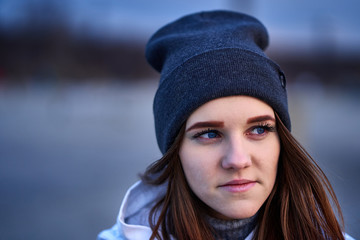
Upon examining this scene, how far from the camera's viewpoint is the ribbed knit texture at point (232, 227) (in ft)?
4.75

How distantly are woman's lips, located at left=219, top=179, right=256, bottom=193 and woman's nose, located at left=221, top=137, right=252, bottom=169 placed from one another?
0.21 ft

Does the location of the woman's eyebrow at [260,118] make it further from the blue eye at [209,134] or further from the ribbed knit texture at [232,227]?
the ribbed knit texture at [232,227]

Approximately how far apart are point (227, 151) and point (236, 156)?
0.05 metres

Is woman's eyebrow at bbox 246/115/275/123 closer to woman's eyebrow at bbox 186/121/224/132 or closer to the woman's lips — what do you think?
woman's eyebrow at bbox 186/121/224/132

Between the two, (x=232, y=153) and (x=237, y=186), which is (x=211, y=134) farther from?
(x=237, y=186)

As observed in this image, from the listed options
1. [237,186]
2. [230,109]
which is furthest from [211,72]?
[237,186]

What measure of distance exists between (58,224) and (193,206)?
105 inches

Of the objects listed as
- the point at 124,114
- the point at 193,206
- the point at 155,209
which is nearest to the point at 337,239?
the point at 193,206

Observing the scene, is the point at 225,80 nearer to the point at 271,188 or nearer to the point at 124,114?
the point at 271,188

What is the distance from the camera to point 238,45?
136 cm

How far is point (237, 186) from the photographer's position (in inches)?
50.3

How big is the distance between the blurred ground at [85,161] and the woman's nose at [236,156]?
554mm

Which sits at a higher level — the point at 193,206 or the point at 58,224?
the point at 193,206

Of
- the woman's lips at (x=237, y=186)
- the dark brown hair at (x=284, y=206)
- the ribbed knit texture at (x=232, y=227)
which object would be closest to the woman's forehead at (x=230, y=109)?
the dark brown hair at (x=284, y=206)
